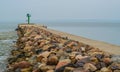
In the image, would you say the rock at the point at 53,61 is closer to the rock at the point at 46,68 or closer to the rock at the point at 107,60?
the rock at the point at 46,68

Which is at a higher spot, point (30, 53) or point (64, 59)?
point (64, 59)

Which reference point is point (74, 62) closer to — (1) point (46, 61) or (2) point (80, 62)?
(2) point (80, 62)

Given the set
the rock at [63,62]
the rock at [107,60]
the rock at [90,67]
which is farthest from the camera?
the rock at [63,62]

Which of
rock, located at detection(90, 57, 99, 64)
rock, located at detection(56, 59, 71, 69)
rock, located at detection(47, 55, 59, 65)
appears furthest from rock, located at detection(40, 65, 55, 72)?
rock, located at detection(90, 57, 99, 64)

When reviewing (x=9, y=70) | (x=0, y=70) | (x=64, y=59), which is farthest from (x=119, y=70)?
(x=0, y=70)

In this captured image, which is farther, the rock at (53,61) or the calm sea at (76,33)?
the calm sea at (76,33)

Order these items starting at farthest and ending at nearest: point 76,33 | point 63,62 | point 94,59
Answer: point 76,33, point 63,62, point 94,59

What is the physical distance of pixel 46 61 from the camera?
5828 millimetres

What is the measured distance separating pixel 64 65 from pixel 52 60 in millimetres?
652

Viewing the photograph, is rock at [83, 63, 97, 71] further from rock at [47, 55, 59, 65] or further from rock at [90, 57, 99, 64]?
rock at [47, 55, 59, 65]

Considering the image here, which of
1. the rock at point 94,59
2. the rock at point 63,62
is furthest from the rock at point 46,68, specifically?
the rock at point 94,59

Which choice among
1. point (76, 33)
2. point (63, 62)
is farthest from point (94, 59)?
point (76, 33)

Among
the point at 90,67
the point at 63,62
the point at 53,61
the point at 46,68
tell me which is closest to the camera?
the point at 90,67

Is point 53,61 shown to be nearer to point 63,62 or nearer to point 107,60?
point 63,62
